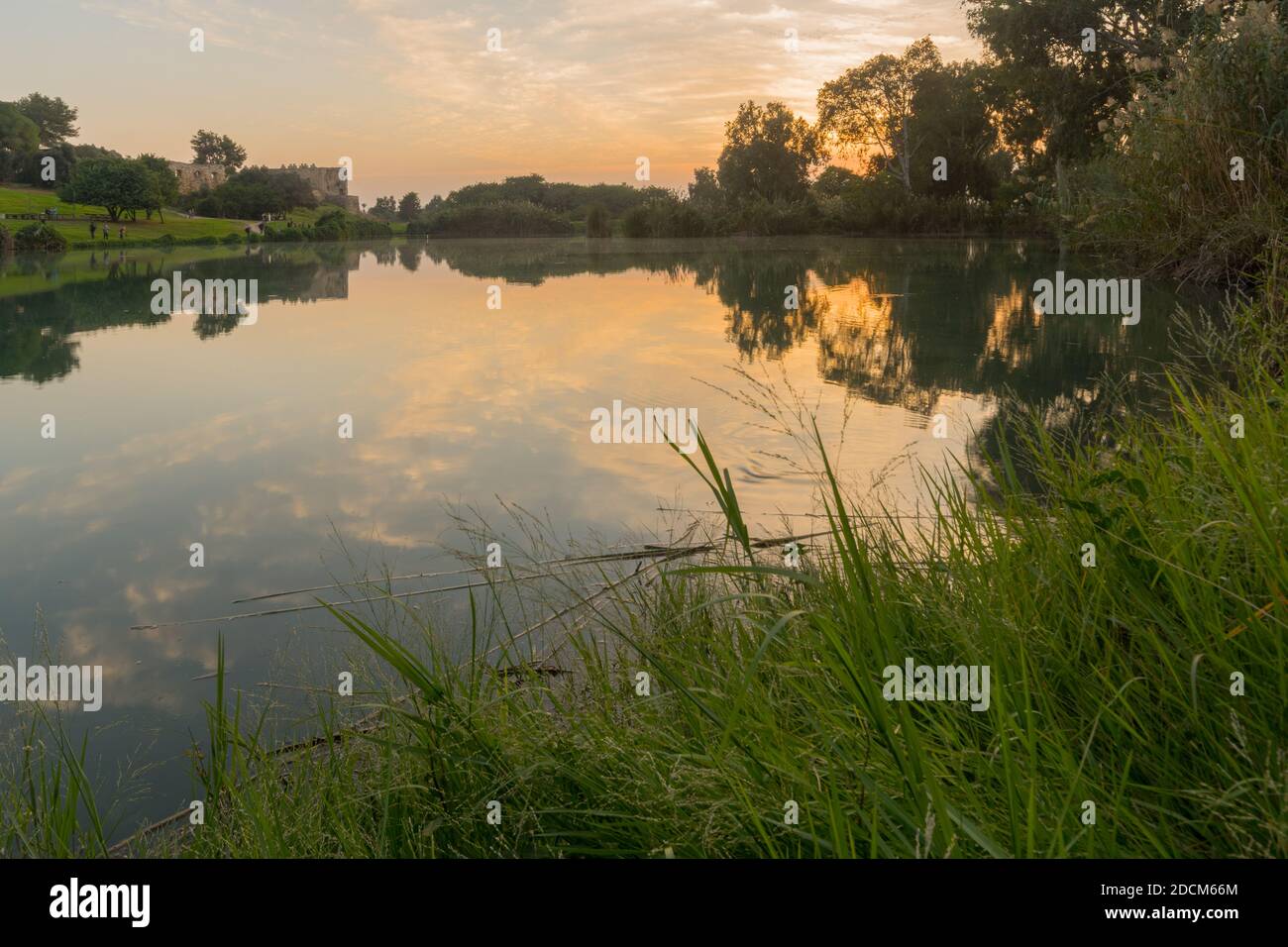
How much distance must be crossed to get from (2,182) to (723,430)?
165 ft

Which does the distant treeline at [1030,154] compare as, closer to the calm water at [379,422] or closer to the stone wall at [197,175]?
the calm water at [379,422]

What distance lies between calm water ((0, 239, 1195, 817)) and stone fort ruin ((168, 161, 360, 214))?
36.2m

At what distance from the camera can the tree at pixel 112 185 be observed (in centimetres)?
3878

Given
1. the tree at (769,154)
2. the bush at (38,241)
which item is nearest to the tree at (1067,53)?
the tree at (769,154)

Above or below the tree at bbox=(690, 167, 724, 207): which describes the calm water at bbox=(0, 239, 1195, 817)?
below

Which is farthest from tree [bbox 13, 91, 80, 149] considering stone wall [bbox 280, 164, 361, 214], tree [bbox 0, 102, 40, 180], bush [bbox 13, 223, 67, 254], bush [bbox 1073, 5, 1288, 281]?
bush [bbox 1073, 5, 1288, 281]

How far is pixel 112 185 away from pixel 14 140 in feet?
33.0

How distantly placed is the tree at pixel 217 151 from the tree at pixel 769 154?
2738 centimetres

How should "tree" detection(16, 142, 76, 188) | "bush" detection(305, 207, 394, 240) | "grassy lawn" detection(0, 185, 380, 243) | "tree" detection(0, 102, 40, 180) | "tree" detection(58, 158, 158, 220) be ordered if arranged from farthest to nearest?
"tree" detection(16, 142, 76, 188) → "tree" detection(0, 102, 40, 180) → "bush" detection(305, 207, 394, 240) → "tree" detection(58, 158, 158, 220) → "grassy lawn" detection(0, 185, 380, 243)

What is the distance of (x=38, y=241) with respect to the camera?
2914 centimetres

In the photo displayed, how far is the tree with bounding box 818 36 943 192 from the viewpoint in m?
31.7

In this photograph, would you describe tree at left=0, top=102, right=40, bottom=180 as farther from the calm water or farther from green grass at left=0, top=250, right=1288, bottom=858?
green grass at left=0, top=250, right=1288, bottom=858

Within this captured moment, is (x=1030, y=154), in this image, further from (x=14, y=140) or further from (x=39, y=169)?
(x=14, y=140)
